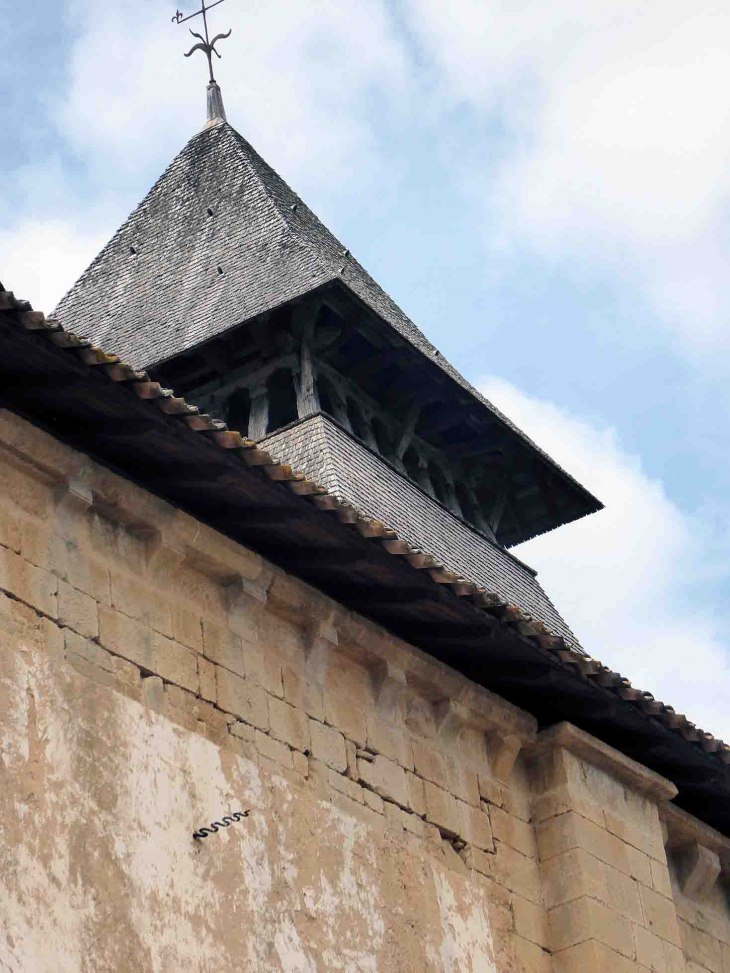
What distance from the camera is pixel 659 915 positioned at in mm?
10648

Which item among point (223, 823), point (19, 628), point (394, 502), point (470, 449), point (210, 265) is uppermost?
point (210, 265)

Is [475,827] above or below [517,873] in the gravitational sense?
above

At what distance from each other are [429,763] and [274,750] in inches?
49.9

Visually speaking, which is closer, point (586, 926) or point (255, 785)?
point (255, 785)

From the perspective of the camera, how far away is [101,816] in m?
7.90

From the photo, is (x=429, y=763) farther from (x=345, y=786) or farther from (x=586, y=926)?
(x=586, y=926)

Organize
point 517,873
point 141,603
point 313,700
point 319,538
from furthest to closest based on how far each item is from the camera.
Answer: point 517,873 → point 313,700 → point 319,538 → point 141,603

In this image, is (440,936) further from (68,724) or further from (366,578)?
(68,724)

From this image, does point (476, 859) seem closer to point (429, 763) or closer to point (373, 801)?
point (429, 763)

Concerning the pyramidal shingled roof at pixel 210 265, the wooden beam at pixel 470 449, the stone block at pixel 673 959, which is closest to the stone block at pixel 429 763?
the stone block at pixel 673 959

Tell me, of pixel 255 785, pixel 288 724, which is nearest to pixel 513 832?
pixel 288 724

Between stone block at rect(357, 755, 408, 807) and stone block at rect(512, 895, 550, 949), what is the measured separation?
3.05 feet

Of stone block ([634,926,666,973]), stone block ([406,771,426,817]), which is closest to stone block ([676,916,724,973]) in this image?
stone block ([634,926,666,973])

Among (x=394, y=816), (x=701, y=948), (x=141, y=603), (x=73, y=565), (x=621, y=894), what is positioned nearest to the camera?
(x=73, y=565)
